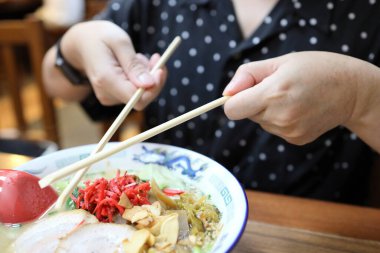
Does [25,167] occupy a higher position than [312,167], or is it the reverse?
[25,167]

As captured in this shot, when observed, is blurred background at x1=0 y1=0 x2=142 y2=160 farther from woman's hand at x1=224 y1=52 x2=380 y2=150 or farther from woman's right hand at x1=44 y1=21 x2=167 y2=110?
woman's hand at x1=224 y1=52 x2=380 y2=150

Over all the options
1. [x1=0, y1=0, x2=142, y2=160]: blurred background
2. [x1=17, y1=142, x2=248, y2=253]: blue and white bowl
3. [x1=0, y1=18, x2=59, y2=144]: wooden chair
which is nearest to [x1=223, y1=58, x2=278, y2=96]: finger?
[x1=17, y1=142, x2=248, y2=253]: blue and white bowl

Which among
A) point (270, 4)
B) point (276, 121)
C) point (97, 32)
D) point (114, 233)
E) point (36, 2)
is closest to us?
point (114, 233)

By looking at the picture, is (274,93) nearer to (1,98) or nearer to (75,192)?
(75,192)

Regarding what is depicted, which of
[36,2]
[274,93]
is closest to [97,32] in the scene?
[274,93]

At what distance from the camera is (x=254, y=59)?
101 cm

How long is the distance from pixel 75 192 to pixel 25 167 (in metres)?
0.10

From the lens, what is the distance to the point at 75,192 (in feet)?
2.24

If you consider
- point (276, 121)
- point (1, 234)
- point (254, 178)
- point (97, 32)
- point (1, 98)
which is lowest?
point (1, 98)

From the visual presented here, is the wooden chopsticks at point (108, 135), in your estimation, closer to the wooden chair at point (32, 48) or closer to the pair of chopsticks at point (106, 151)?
the pair of chopsticks at point (106, 151)

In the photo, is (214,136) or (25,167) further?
(214,136)

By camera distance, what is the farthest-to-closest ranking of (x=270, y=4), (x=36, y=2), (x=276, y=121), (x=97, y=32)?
(x=36, y=2) → (x=270, y=4) → (x=97, y=32) → (x=276, y=121)

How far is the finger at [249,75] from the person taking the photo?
650 millimetres

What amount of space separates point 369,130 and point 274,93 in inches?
10.2
